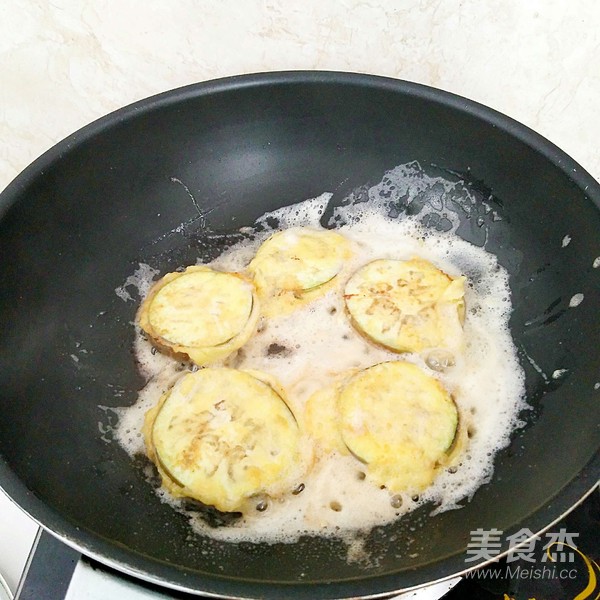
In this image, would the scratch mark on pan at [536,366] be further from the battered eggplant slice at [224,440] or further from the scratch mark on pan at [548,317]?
the battered eggplant slice at [224,440]

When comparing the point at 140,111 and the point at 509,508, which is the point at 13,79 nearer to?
the point at 140,111

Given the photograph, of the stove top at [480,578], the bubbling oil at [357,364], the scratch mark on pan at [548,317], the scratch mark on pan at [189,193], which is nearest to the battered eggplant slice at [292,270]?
the bubbling oil at [357,364]

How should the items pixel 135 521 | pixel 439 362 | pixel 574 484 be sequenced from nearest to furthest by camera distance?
pixel 574 484 → pixel 135 521 → pixel 439 362

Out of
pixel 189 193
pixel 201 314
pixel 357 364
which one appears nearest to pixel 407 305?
pixel 357 364

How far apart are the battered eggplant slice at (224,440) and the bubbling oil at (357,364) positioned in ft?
0.08

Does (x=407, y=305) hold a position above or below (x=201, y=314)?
above

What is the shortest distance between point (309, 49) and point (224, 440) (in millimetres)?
669

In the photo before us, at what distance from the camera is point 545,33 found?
3.11 feet

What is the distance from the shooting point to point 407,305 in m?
0.98

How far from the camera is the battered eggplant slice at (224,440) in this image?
0.81 meters

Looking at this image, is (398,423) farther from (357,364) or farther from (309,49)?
(309,49)

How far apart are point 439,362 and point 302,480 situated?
0.28 meters

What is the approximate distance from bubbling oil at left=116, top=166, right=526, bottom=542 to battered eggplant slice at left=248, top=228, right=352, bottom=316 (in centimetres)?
2

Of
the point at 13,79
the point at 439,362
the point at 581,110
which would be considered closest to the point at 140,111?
the point at 13,79
